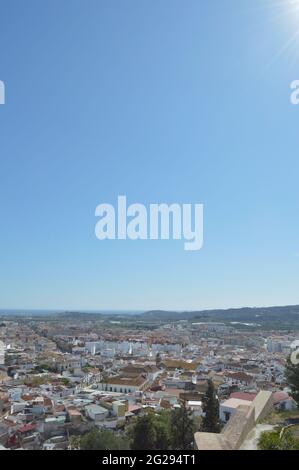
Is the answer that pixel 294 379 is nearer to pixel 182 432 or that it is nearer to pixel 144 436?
A: pixel 182 432

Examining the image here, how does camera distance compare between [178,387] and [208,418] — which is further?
[178,387]

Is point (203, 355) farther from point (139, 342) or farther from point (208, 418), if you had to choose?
point (208, 418)

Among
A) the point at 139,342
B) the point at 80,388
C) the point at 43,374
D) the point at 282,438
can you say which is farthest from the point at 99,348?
the point at 282,438

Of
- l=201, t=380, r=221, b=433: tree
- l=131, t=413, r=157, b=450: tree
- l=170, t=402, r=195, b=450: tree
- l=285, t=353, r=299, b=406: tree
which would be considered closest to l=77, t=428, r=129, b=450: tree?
l=131, t=413, r=157, b=450: tree

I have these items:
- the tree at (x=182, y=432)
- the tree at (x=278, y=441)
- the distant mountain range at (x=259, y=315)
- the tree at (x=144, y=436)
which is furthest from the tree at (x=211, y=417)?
the distant mountain range at (x=259, y=315)

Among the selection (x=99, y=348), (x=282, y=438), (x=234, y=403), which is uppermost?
(x=282, y=438)
